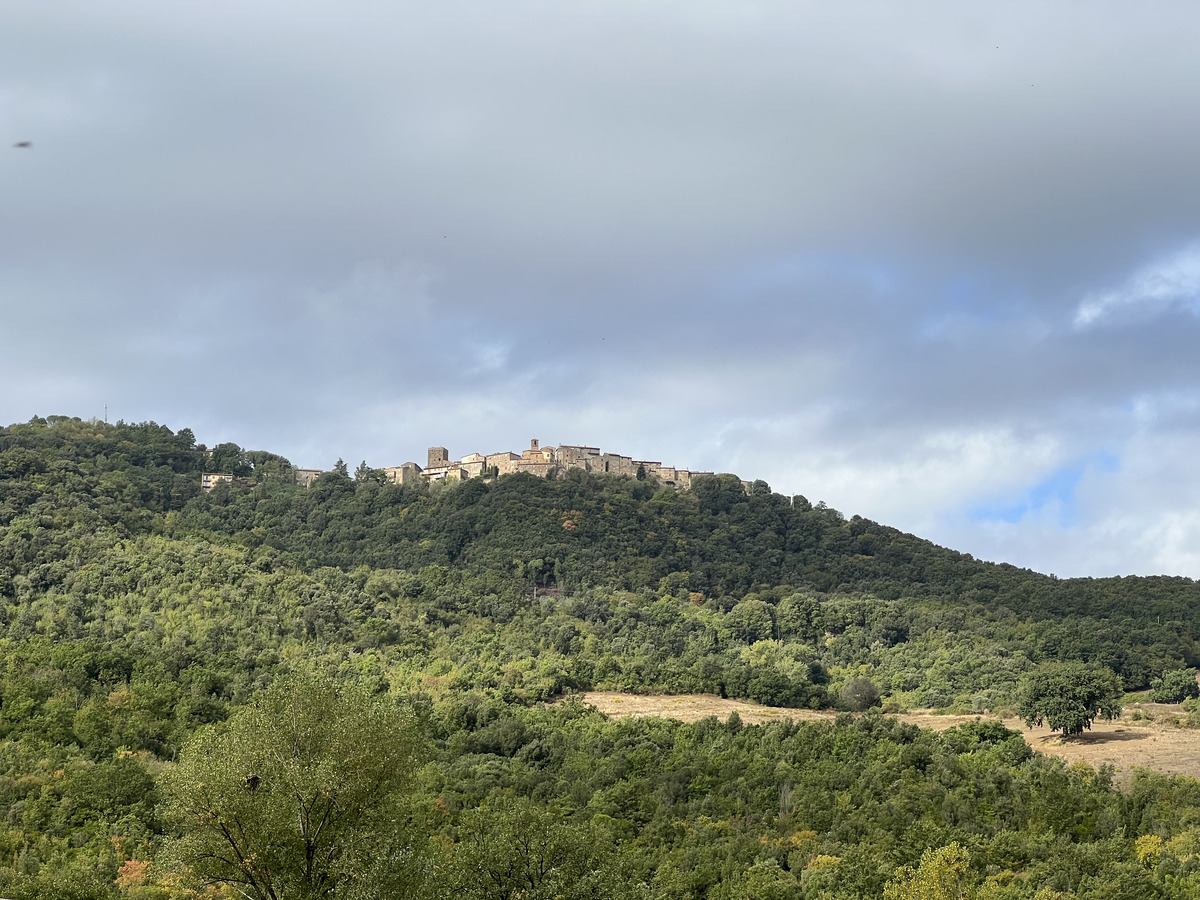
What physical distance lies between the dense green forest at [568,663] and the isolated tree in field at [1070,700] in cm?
476

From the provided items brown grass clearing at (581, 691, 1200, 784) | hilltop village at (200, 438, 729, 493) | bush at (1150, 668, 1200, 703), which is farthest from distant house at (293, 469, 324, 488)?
bush at (1150, 668, 1200, 703)

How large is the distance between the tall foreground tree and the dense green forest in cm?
93

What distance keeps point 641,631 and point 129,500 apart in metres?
44.7

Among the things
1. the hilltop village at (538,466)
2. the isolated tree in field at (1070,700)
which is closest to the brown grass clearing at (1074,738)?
the isolated tree in field at (1070,700)

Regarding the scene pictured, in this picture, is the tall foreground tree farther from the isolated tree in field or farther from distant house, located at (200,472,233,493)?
distant house, located at (200,472,233,493)

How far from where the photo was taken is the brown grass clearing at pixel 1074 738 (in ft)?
175

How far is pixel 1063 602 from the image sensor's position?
9800 centimetres

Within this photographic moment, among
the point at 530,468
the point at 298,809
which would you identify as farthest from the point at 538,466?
the point at 298,809

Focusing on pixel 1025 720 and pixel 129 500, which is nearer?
pixel 1025 720

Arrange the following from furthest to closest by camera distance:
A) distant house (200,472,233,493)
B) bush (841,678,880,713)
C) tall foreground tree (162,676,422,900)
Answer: distant house (200,472,233,493), bush (841,678,880,713), tall foreground tree (162,676,422,900)

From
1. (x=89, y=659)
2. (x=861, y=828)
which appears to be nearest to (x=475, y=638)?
(x=89, y=659)

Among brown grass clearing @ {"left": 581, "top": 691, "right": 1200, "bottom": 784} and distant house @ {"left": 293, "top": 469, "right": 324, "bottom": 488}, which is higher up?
distant house @ {"left": 293, "top": 469, "right": 324, "bottom": 488}

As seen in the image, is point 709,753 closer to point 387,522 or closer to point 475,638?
point 475,638

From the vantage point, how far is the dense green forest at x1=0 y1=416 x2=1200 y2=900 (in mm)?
39156
